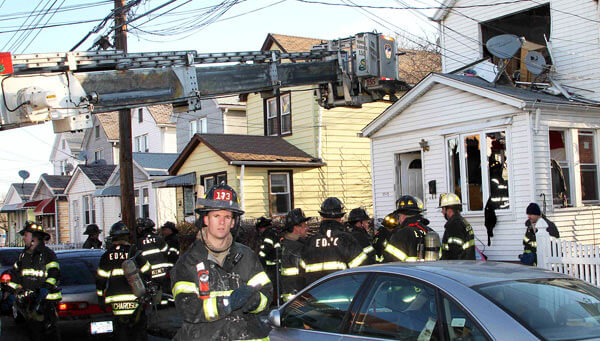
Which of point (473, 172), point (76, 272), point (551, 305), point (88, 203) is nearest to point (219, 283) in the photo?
point (551, 305)

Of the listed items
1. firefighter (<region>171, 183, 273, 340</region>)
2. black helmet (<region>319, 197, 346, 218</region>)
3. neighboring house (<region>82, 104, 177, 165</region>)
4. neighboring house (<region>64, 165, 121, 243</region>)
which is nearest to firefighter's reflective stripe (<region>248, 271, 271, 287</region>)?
firefighter (<region>171, 183, 273, 340</region>)

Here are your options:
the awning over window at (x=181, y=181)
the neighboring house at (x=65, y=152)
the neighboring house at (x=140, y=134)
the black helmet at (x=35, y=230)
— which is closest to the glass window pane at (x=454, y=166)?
the black helmet at (x=35, y=230)

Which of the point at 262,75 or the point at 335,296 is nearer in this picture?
the point at 335,296

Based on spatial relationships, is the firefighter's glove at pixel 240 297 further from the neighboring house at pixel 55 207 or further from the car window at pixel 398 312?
the neighboring house at pixel 55 207

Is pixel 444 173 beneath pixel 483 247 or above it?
above

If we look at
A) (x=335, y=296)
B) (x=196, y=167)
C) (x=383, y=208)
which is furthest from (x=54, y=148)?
(x=335, y=296)

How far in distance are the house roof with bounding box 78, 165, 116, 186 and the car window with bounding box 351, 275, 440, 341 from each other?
27.4 meters

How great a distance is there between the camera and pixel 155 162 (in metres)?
27.5

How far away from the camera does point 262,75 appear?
9.44 metres

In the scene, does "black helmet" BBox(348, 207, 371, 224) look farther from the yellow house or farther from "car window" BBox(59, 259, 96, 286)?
the yellow house

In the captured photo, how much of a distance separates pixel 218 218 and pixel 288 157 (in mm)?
16995

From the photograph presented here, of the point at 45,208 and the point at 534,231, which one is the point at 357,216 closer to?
the point at 534,231

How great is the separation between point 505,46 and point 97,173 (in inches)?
893

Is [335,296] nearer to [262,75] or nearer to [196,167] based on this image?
[262,75]
